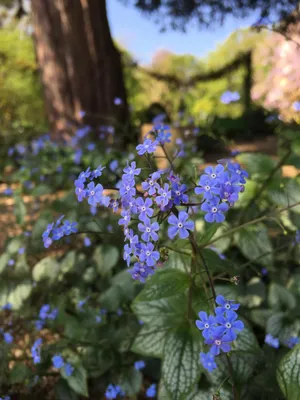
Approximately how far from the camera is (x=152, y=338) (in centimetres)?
161

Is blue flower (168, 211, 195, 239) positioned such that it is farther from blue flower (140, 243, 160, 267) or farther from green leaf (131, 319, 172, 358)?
green leaf (131, 319, 172, 358)

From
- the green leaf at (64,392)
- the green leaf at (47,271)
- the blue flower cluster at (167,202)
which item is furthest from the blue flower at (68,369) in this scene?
the blue flower cluster at (167,202)

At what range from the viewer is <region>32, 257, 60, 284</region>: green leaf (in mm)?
2250

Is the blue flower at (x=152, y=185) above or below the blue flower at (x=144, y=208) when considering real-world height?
above

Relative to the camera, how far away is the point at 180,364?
1.32 m

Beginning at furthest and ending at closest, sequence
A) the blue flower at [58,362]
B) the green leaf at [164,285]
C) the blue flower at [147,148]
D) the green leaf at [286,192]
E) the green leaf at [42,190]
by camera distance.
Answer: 1. the green leaf at [42,190]
2. the green leaf at [286,192]
3. the blue flower at [58,362]
4. the green leaf at [164,285]
5. the blue flower at [147,148]

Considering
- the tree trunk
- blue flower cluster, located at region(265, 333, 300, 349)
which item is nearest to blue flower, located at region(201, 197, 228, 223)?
blue flower cluster, located at region(265, 333, 300, 349)

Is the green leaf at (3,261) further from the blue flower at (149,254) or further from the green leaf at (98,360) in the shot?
the blue flower at (149,254)

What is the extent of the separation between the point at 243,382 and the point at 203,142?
6.85 m

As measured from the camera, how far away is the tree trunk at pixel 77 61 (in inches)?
193

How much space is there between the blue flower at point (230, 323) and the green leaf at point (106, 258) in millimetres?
1426

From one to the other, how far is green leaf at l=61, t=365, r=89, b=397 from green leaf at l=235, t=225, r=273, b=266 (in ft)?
3.05

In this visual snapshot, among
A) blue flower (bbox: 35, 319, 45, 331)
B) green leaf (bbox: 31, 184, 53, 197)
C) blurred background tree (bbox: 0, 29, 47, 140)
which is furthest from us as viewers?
blurred background tree (bbox: 0, 29, 47, 140)

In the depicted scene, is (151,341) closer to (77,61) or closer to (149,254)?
(149,254)
